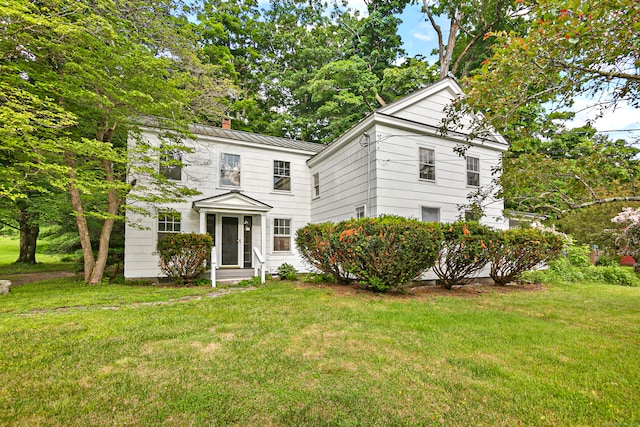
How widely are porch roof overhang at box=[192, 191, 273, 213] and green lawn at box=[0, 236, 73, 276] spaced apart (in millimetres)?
8313

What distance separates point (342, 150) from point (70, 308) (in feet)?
26.7

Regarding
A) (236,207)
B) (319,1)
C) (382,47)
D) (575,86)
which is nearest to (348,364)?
(575,86)

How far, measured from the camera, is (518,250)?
8.12 meters

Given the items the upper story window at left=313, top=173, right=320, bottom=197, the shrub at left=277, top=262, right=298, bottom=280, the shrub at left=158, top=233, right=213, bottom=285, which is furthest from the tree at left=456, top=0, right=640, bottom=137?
the upper story window at left=313, top=173, right=320, bottom=197

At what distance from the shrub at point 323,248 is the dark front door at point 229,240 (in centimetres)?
330

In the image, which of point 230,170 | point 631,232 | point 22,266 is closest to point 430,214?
point 631,232

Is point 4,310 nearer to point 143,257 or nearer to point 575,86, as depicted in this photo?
point 143,257

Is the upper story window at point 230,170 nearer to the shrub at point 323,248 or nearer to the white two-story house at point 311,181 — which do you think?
the white two-story house at point 311,181

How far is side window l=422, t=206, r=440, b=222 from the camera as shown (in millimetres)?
9273

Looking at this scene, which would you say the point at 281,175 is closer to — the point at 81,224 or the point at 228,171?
the point at 228,171

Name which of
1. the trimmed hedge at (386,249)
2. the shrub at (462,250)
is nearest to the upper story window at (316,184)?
the trimmed hedge at (386,249)

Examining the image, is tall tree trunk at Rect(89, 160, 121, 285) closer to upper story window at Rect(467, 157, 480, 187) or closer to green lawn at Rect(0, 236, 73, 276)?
green lawn at Rect(0, 236, 73, 276)

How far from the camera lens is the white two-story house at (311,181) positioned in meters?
8.84

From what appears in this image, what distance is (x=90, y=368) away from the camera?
109 inches
